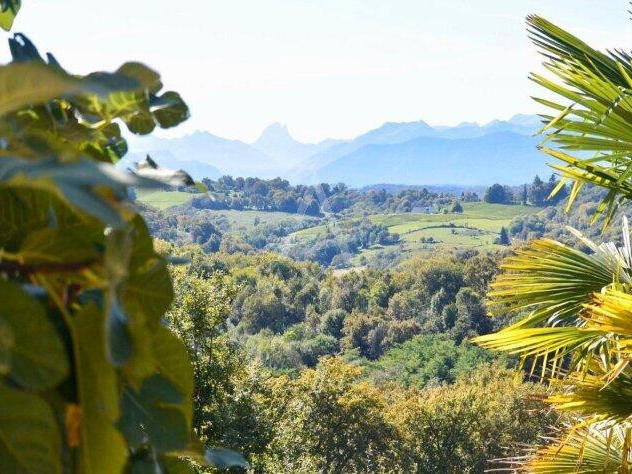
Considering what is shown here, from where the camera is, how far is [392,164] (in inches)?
7623

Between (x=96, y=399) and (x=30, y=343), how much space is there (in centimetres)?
3

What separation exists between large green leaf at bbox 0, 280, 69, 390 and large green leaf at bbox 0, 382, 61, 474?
14mm

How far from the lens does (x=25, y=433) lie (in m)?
0.29

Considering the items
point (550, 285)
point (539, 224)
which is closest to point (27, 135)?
point (550, 285)

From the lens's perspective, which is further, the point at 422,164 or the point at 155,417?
the point at 422,164

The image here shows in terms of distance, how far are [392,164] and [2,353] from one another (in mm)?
195452

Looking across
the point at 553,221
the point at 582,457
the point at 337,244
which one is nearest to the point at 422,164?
the point at 337,244

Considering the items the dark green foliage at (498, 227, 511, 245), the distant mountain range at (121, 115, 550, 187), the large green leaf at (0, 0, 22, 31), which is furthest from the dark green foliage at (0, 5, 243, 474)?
the distant mountain range at (121, 115, 550, 187)

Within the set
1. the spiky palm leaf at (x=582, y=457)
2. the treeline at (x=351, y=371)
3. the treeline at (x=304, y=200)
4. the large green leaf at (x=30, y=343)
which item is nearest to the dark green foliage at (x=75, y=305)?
the large green leaf at (x=30, y=343)

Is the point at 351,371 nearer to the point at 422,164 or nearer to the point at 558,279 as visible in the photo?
the point at 558,279

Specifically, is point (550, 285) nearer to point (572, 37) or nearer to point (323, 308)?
point (572, 37)

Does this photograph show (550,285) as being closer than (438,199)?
A: Yes

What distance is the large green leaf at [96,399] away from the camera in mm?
280

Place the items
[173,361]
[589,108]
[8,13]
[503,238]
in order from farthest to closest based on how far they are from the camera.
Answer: [503,238]
[589,108]
[8,13]
[173,361]
